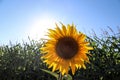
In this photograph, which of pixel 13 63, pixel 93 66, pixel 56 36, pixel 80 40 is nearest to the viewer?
pixel 80 40

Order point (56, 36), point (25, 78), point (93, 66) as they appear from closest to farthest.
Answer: point (56, 36), point (93, 66), point (25, 78)

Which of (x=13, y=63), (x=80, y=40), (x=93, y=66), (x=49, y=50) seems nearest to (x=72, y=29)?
(x=80, y=40)

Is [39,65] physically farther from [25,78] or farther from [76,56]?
[76,56]

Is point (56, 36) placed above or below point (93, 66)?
above

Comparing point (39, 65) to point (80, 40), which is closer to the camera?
point (80, 40)
